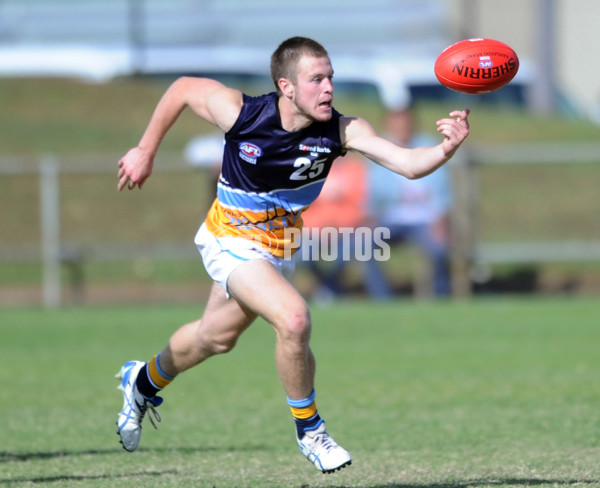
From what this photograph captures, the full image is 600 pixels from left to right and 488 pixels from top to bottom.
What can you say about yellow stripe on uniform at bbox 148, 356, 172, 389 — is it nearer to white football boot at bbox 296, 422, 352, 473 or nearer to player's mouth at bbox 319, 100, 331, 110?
white football boot at bbox 296, 422, 352, 473

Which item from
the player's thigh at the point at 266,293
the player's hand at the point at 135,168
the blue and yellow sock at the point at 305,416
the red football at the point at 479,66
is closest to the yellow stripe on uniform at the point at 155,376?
the player's thigh at the point at 266,293

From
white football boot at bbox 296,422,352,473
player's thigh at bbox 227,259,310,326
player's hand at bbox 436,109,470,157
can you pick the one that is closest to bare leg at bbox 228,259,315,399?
player's thigh at bbox 227,259,310,326

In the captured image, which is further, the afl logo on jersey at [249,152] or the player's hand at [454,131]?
the afl logo on jersey at [249,152]

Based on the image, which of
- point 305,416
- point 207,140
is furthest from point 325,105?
point 207,140

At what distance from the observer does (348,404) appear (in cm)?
749

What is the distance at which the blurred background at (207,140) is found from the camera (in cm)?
1466

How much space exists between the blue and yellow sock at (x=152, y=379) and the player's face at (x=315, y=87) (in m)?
1.67

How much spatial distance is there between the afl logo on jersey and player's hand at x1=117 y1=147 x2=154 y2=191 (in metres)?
0.57

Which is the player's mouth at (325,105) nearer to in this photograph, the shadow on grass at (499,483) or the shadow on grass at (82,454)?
the shadow on grass at (499,483)

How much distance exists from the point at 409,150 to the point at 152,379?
1938 mm

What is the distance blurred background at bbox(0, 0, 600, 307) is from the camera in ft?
48.1

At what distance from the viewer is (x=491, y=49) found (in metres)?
5.02

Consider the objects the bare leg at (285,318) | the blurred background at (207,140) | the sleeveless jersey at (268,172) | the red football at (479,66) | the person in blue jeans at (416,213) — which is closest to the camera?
the bare leg at (285,318)

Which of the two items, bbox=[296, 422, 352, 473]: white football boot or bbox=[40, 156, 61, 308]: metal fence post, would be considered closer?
bbox=[296, 422, 352, 473]: white football boot
